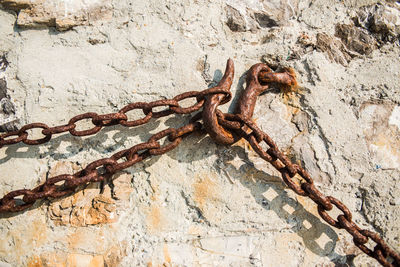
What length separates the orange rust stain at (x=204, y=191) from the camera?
1285mm

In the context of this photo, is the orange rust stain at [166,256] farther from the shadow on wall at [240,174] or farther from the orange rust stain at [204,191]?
the shadow on wall at [240,174]

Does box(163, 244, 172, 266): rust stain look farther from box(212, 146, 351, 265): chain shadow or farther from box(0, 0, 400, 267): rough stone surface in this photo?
box(212, 146, 351, 265): chain shadow

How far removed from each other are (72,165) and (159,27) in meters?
0.77

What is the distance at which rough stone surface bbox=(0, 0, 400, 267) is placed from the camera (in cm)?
124

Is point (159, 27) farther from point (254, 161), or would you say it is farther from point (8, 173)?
point (8, 173)

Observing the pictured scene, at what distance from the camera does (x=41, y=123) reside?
1.27m

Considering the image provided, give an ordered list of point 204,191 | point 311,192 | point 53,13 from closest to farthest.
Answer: point 311,192, point 204,191, point 53,13

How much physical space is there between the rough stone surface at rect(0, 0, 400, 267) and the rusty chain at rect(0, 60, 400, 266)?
81 mm

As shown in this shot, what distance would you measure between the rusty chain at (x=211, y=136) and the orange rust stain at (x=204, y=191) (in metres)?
0.19

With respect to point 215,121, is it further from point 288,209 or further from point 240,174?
point 288,209

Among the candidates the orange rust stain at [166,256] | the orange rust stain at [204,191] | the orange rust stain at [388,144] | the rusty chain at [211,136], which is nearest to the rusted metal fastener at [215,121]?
the rusty chain at [211,136]

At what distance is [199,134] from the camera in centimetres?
134

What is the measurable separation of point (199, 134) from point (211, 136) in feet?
0.31

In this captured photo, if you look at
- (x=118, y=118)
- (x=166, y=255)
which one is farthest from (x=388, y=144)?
(x=118, y=118)
